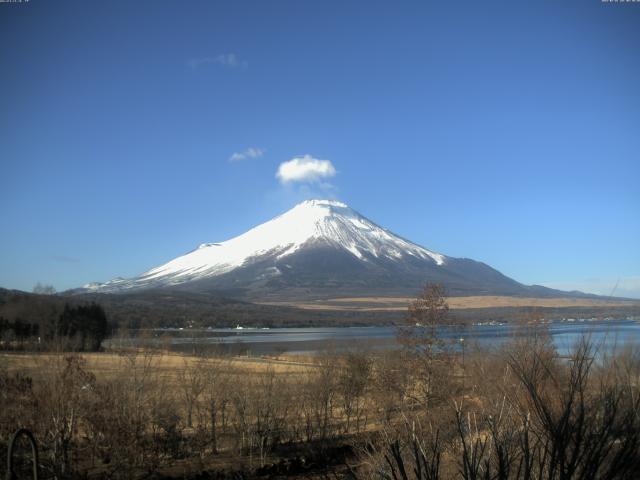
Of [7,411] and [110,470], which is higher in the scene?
[7,411]

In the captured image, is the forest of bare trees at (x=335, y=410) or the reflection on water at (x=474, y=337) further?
the reflection on water at (x=474, y=337)

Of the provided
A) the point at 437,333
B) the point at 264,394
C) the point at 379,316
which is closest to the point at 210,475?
the point at 264,394

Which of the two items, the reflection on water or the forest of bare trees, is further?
the reflection on water

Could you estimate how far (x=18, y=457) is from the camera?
13.8m

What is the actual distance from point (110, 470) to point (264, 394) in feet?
24.7

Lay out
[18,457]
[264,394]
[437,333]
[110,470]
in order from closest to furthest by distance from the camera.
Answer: [18,457], [110,470], [264,394], [437,333]

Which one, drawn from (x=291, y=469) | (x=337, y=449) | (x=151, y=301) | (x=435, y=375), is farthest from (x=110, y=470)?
(x=151, y=301)

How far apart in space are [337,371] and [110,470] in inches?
601

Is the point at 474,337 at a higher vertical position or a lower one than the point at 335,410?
higher

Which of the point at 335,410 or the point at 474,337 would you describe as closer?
the point at 474,337

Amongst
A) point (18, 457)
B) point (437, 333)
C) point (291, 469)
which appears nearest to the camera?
point (18, 457)

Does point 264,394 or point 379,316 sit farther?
point 379,316

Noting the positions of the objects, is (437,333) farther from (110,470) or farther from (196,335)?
(196,335)

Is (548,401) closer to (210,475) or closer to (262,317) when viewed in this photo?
(210,475)
